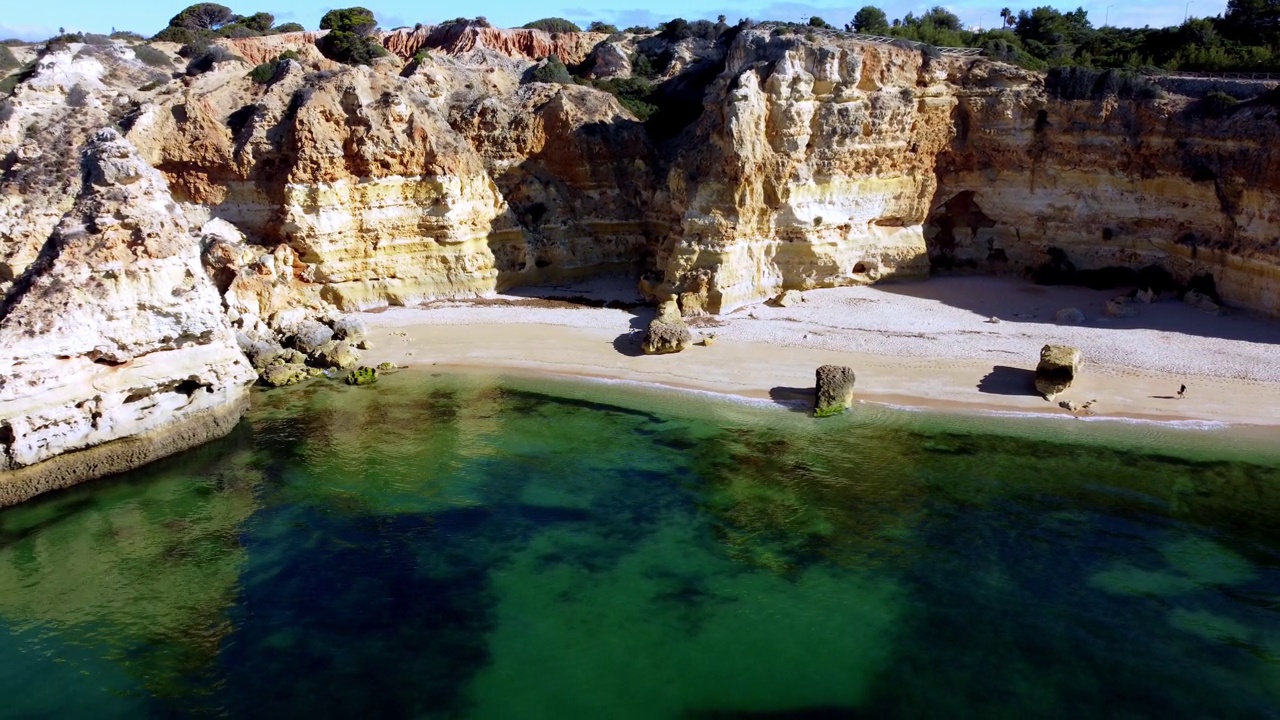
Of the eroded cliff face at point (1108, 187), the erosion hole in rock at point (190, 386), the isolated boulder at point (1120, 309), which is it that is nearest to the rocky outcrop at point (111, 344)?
the erosion hole in rock at point (190, 386)

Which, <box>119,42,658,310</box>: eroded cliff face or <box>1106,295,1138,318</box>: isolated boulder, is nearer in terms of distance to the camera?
<box>1106,295,1138,318</box>: isolated boulder

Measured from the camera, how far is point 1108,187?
26422 millimetres

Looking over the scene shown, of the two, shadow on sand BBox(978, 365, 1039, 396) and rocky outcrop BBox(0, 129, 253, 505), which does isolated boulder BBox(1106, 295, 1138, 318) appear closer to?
shadow on sand BBox(978, 365, 1039, 396)

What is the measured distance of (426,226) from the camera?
88.0 feet

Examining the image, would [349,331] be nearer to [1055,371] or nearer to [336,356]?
[336,356]

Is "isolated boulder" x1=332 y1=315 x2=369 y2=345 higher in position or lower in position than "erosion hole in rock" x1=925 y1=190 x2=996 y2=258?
lower

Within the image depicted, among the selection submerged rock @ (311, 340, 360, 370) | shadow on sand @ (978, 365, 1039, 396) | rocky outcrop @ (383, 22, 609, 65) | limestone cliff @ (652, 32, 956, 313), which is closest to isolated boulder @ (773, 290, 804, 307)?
limestone cliff @ (652, 32, 956, 313)

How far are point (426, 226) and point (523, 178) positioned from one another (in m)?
4.38

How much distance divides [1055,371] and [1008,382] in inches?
43.9

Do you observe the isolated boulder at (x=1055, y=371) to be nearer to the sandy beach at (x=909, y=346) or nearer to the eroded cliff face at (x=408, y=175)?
the sandy beach at (x=909, y=346)

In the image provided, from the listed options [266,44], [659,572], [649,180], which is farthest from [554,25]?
[659,572]

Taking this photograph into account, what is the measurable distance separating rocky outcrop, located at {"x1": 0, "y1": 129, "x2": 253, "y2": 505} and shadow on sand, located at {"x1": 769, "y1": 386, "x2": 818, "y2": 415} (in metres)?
12.5

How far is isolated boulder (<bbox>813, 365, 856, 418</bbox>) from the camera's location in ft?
64.8

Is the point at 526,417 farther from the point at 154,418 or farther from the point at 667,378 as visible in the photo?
the point at 154,418
